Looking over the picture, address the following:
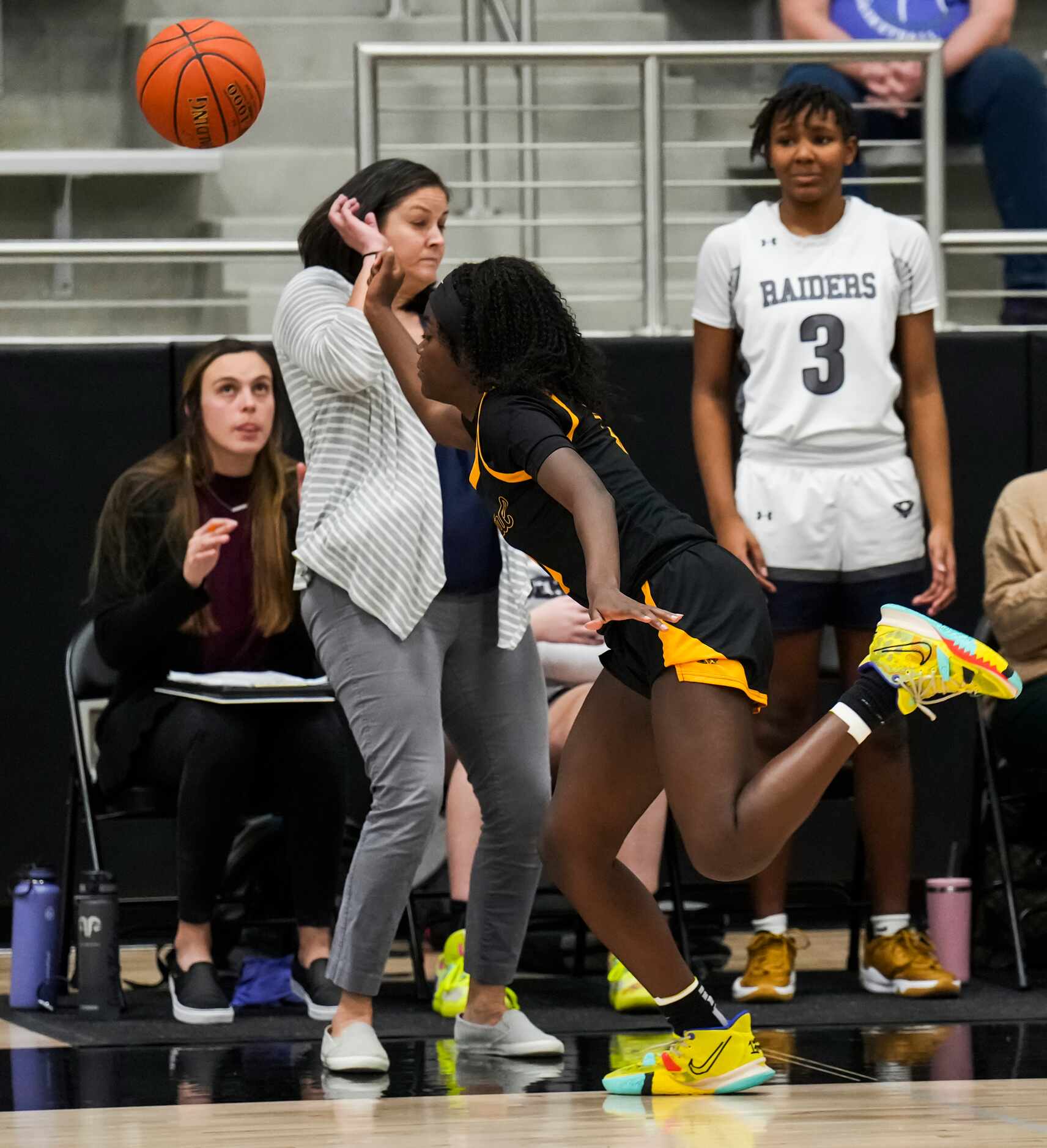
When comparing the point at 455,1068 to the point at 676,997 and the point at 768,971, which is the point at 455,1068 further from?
the point at 768,971

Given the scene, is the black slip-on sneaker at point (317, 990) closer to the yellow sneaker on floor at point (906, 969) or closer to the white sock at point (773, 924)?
the white sock at point (773, 924)

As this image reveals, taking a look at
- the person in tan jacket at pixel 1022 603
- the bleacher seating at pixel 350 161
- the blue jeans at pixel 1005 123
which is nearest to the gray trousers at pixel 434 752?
the person in tan jacket at pixel 1022 603

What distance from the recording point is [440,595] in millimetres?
3855

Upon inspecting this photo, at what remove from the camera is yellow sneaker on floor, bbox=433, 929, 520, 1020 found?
14.6 feet

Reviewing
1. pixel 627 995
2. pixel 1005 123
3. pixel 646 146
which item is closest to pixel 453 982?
pixel 627 995

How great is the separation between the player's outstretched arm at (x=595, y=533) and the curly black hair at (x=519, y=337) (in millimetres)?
269

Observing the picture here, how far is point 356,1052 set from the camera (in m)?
3.68

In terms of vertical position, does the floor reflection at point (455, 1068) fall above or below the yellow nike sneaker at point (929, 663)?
below

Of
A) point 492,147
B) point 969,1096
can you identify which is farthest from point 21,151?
point 969,1096

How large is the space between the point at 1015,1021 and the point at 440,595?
1.71m

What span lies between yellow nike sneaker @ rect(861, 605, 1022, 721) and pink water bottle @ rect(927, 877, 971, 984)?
1525mm

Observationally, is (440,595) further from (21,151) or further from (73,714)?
(21,151)

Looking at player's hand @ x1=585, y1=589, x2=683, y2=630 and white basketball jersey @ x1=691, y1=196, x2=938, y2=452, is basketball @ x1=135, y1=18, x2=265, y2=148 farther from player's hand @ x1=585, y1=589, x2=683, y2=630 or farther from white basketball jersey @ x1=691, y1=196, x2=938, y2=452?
player's hand @ x1=585, y1=589, x2=683, y2=630

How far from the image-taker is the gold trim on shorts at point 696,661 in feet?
10.5
